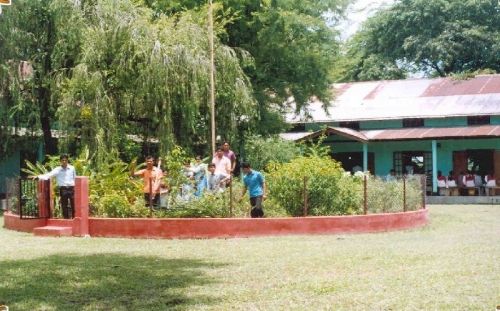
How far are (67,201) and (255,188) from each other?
3988 millimetres

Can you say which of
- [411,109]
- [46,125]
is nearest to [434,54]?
[411,109]

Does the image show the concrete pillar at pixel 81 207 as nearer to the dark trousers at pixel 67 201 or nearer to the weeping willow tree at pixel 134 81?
the dark trousers at pixel 67 201

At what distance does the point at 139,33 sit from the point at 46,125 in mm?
4931

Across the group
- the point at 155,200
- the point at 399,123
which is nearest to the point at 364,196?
the point at 155,200

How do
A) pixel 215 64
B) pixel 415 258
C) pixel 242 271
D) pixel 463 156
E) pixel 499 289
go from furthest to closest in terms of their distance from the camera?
pixel 463 156
pixel 215 64
pixel 415 258
pixel 242 271
pixel 499 289

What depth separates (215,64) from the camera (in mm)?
20328

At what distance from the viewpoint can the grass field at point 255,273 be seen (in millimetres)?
6383

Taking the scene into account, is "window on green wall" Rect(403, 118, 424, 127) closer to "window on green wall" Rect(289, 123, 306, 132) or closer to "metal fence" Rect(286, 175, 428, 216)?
"window on green wall" Rect(289, 123, 306, 132)

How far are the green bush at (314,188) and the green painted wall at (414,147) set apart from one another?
53.5 feet

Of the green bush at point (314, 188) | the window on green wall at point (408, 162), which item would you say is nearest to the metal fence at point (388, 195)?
the green bush at point (314, 188)

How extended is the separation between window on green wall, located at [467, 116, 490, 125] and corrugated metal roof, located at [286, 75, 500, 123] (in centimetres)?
47

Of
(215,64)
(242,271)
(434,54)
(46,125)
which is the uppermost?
(434,54)

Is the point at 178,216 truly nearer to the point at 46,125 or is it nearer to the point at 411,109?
the point at 46,125

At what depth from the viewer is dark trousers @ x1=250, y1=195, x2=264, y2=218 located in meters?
13.2
